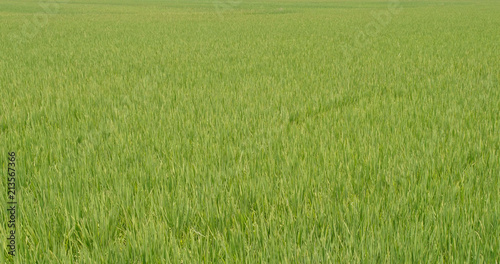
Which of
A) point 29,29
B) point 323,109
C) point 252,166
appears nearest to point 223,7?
point 29,29

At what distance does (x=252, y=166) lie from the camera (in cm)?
211

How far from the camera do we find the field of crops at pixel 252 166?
1350mm

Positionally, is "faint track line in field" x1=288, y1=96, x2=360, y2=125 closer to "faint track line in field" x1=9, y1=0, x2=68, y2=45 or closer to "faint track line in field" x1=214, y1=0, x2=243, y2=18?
"faint track line in field" x1=9, y1=0, x2=68, y2=45

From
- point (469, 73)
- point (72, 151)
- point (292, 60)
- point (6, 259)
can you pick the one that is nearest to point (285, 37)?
point (292, 60)

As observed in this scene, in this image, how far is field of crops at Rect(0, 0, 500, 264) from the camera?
1.35 metres

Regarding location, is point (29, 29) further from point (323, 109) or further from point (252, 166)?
point (252, 166)

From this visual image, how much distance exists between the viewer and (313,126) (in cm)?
305

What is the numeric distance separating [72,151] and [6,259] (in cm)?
108

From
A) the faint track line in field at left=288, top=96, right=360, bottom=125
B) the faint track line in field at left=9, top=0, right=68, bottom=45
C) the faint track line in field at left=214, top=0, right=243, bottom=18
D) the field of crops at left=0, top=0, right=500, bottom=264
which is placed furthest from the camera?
the faint track line in field at left=214, top=0, right=243, bottom=18

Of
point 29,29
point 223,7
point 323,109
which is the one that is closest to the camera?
point 323,109

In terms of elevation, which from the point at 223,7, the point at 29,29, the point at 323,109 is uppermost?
the point at 223,7

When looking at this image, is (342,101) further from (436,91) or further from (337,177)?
→ (337,177)

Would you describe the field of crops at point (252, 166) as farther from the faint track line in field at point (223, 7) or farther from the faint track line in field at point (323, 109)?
the faint track line in field at point (223, 7)

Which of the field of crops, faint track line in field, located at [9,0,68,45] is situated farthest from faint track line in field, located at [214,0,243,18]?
the field of crops
